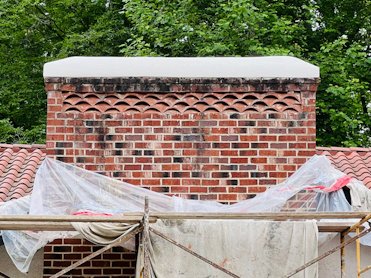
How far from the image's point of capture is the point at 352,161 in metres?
10.3

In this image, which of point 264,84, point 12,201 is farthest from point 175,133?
point 12,201

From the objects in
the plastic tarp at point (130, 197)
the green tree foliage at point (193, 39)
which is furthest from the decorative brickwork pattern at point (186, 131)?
the green tree foliage at point (193, 39)

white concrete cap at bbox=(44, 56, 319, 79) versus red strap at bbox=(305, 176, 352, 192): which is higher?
white concrete cap at bbox=(44, 56, 319, 79)

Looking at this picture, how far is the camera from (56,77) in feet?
27.9

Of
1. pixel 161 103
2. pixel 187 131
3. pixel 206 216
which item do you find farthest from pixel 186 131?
pixel 206 216

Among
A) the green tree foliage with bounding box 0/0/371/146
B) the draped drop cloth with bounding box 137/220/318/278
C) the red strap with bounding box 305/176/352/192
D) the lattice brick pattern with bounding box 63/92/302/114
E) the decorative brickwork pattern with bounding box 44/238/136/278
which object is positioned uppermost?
the green tree foliage with bounding box 0/0/371/146

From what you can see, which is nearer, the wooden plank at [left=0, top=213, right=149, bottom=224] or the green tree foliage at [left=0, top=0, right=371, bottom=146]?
the wooden plank at [left=0, top=213, right=149, bottom=224]

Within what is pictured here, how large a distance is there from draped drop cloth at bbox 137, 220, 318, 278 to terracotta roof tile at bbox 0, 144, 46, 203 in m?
2.21

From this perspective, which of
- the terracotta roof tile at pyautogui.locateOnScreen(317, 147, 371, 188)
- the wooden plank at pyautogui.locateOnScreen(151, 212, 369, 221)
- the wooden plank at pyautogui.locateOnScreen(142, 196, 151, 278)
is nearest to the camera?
the wooden plank at pyautogui.locateOnScreen(142, 196, 151, 278)

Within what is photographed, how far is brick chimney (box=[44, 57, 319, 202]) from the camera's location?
27.9ft

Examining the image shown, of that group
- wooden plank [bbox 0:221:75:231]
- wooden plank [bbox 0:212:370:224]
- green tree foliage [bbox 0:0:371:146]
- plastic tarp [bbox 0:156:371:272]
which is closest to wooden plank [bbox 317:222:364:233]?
plastic tarp [bbox 0:156:371:272]

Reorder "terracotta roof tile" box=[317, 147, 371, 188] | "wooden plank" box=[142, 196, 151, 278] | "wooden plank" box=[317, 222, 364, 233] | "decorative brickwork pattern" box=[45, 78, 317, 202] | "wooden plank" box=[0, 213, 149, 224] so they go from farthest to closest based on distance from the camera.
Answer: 1. "terracotta roof tile" box=[317, 147, 371, 188]
2. "decorative brickwork pattern" box=[45, 78, 317, 202]
3. "wooden plank" box=[317, 222, 364, 233]
4. "wooden plank" box=[142, 196, 151, 278]
5. "wooden plank" box=[0, 213, 149, 224]

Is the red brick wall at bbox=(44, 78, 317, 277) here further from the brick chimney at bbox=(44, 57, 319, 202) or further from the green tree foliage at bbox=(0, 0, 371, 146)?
the green tree foliage at bbox=(0, 0, 371, 146)

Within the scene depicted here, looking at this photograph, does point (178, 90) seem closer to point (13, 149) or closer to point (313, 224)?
point (313, 224)
